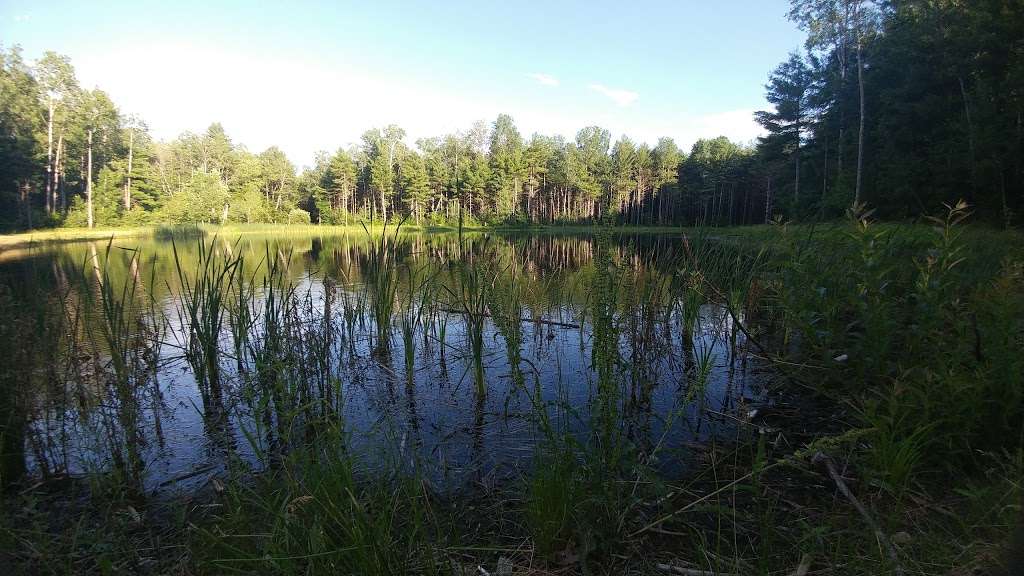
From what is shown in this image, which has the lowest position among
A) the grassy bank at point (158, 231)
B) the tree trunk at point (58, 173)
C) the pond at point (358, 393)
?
the pond at point (358, 393)

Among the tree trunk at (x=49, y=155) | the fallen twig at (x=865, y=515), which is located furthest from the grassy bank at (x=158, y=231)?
the tree trunk at (x=49, y=155)

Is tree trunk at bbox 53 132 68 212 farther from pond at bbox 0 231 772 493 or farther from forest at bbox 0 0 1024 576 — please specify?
pond at bbox 0 231 772 493

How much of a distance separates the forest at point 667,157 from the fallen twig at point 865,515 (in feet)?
7.02

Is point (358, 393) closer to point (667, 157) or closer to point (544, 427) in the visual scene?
point (544, 427)

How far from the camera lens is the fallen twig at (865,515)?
1.57m

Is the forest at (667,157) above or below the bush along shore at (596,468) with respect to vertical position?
above

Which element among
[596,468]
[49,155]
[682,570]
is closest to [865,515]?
[682,570]

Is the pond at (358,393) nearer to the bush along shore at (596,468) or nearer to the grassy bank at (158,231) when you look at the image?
the bush along shore at (596,468)

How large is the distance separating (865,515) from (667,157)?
6338 cm

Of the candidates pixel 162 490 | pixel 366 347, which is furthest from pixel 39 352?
pixel 366 347

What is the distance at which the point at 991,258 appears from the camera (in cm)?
481

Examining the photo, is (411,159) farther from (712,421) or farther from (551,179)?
(712,421)

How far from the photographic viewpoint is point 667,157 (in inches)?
2322

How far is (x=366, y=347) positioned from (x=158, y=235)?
36.1 metres
